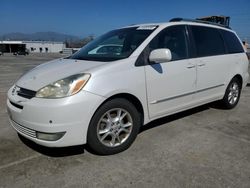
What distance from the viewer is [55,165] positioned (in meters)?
2.98

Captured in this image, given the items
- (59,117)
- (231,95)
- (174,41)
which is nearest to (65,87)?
(59,117)

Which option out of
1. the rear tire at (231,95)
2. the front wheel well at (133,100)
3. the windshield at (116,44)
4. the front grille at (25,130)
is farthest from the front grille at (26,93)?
the rear tire at (231,95)

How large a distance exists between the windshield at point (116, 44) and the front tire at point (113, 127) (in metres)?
0.67

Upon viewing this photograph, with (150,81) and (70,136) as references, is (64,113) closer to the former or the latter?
(70,136)

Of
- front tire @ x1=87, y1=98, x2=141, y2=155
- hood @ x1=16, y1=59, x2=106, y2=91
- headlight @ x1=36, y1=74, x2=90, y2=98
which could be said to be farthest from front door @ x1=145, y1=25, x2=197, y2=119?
headlight @ x1=36, y1=74, x2=90, y2=98

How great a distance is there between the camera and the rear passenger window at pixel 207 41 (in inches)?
169

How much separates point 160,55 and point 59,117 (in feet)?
4.88

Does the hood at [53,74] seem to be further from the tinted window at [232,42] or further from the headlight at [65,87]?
the tinted window at [232,42]

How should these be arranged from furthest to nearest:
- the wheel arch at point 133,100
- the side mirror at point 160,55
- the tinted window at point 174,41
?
the tinted window at point 174,41
the side mirror at point 160,55
the wheel arch at point 133,100

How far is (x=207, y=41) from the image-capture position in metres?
4.54

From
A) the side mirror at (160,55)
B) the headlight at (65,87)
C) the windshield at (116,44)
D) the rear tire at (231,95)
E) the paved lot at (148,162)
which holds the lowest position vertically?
the paved lot at (148,162)

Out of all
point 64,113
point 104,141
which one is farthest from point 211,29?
point 64,113

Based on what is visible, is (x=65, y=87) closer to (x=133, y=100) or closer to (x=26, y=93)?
(x=26, y=93)

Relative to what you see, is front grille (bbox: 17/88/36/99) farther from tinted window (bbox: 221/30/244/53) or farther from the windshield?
tinted window (bbox: 221/30/244/53)
